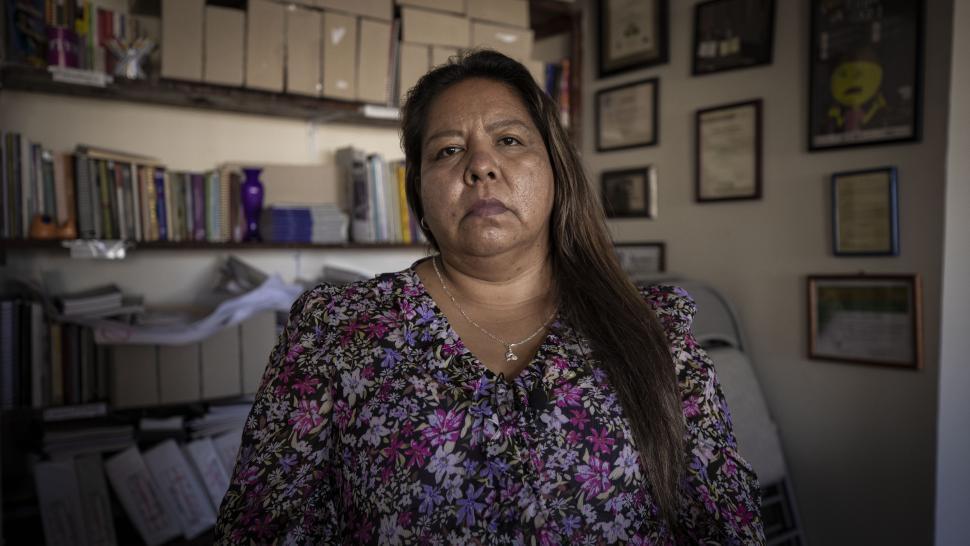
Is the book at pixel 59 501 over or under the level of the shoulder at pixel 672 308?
under

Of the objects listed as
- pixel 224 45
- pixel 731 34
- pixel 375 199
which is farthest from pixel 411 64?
pixel 731 34

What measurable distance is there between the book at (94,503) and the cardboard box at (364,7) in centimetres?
164

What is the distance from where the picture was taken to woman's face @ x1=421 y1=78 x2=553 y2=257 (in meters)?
1.18

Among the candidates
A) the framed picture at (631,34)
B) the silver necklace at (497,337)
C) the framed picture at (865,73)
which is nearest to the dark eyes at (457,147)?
the silver necklace at (497,337)

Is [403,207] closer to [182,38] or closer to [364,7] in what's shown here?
[364,7]

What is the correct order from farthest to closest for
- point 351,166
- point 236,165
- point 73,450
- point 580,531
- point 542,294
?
point 351,166, point 236,165, point 73,450, point 542,294, point 580,531

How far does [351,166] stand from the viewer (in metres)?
2.42

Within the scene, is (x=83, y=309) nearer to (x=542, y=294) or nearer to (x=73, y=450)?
(x=73, y=450)

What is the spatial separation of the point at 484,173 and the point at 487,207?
0.21ft

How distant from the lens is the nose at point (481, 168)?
3.86 ft

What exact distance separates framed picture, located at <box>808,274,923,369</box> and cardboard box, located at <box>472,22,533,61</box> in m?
1.41

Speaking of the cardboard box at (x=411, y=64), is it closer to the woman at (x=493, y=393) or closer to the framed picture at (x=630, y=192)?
the framed picture at (x=630, y=192)

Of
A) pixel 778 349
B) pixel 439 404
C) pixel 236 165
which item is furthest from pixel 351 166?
pixel 778 349

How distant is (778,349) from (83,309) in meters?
2.27
